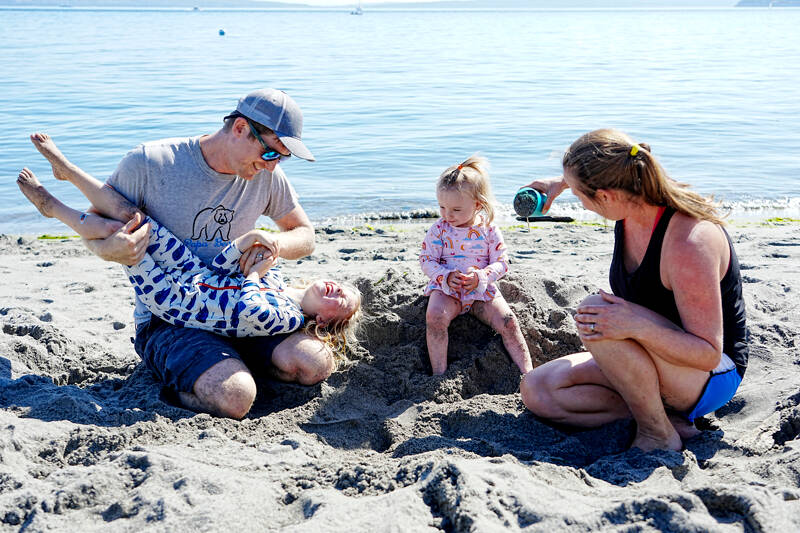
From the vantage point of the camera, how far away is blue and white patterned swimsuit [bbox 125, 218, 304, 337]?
3641mm

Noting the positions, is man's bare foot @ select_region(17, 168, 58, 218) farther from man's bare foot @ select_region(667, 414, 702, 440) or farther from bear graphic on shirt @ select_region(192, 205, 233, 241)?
man's bare foot @ select_region(667, 414, 702, 440)

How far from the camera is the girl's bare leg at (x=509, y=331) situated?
4.04m

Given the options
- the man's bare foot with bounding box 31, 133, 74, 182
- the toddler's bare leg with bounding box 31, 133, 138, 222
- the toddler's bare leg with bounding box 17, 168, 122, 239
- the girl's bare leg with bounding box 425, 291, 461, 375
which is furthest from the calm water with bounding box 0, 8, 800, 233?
the man's bare foot with bounding box 31, 133, 74, 182

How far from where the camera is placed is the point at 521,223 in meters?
8.04

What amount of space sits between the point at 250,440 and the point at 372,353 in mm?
1242

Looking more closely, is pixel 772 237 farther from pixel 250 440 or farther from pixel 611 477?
pixel 250 440

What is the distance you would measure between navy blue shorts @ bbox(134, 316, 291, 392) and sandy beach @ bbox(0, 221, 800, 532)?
0.12 meters

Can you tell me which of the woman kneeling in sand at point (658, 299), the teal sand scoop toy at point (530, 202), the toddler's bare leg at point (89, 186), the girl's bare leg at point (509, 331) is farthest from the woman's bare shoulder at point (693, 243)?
the toddler's bare leg at point (89, 186)

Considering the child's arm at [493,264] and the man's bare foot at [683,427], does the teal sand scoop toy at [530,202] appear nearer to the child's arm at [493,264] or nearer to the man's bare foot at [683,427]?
the child's arm at [493,264]

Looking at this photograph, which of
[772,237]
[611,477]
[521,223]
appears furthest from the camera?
[521,223]

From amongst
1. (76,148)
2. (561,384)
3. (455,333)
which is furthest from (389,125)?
(561,384)

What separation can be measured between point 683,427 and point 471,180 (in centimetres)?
173

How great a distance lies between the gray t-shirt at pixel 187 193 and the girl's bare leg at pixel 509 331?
148 cm

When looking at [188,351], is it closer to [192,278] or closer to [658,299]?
[192,278]
